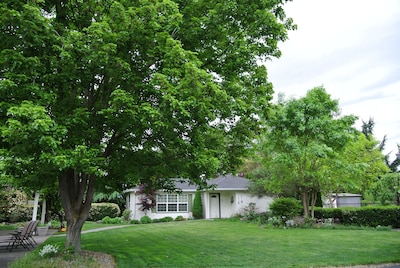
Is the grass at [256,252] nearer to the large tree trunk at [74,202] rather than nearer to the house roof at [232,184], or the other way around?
the large tree trunk at [74,202]

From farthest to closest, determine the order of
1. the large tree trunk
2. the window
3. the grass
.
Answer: the window, the large tree trunk, the grass

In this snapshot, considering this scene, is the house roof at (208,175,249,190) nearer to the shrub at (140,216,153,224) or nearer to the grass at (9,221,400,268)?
the shrub at (140,216,153,224)

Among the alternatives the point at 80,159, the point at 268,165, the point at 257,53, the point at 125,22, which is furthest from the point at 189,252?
the point at 268,165

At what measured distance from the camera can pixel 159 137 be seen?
8.05 meters

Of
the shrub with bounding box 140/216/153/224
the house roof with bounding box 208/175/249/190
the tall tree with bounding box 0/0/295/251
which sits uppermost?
the tall tree with bounding box 0/0/295/251

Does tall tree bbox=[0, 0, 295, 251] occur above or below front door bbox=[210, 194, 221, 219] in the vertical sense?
above

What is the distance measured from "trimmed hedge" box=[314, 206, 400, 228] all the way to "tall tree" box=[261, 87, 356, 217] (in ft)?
7.90

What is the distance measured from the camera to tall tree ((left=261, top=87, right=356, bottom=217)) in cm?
1772

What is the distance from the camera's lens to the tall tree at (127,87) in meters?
6.69

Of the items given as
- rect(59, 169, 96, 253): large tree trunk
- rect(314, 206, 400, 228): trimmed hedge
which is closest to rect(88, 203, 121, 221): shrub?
rect(314, 206, 400, 228): trimmed hedge

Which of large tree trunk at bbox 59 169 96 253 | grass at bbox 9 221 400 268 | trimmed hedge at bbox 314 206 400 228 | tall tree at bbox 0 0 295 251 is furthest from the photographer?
trimmed hedge at bbox 314 206 400 228

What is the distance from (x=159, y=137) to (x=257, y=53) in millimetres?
3860

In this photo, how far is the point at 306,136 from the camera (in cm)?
1862

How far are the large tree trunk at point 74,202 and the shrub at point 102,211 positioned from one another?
19.5 m
